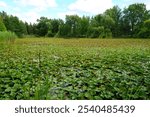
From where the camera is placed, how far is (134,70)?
5.07 meters

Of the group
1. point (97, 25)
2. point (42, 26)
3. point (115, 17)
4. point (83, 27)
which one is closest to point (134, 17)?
point (115, 17)

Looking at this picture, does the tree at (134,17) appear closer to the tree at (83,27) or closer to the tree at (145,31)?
the tree at (145,31)

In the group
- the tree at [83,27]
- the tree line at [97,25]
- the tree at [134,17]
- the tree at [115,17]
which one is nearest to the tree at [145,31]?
the tree line at [97,25]

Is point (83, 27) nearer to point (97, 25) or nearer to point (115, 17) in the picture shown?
point (97, 25)

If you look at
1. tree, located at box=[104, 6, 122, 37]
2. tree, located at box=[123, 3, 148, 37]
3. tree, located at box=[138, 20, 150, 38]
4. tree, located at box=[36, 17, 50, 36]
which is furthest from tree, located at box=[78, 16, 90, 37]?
tree, located at box=[138, 20, 150, 38]

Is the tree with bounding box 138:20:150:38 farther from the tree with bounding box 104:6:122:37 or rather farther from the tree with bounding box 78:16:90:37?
the tree with bounding box 78:16:90:37

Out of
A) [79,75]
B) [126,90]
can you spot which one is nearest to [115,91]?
[126,90]

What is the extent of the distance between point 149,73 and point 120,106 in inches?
104

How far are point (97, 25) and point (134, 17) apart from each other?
157 inches

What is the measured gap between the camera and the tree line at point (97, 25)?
25.6 metres

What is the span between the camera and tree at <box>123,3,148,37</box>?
2714 centimetres

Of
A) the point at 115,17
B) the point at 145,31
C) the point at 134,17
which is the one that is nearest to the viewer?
the point at 145,31

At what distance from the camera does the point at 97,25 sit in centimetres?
2786

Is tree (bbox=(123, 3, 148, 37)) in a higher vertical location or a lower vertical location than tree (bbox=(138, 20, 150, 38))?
higher
